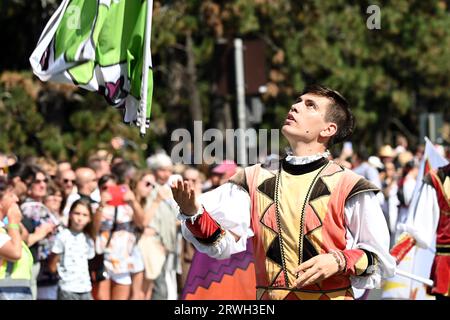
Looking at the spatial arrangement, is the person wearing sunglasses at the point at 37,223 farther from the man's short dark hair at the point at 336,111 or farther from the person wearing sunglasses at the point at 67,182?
the man's short dark hair at the point at 336,111

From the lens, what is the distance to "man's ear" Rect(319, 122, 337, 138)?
600 centimetres

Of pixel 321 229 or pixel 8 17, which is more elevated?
pixel 8 17

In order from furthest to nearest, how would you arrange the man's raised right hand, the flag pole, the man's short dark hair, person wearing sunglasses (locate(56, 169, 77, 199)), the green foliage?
the green foliage
person wearing sunglasses (locate(56, 169, 77, 199))
the man's short dark hair
the flag pole
the man's raised right hand

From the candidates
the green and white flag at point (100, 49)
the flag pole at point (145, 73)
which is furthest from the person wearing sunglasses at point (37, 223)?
the flag pole at point (145, 73)

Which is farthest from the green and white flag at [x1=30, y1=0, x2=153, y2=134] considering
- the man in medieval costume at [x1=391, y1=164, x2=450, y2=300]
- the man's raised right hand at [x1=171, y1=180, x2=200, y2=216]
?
the man in medieval costume at [x1=391, y1=164, x2=450, y2=300]

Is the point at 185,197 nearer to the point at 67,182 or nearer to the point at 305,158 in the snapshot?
the point at 305,158

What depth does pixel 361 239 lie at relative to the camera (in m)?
5.85

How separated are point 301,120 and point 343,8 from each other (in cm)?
2279

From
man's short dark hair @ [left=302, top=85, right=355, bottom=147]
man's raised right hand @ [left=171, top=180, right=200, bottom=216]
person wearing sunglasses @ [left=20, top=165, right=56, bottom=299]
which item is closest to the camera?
man's raised right hand @ [left=171, top=180, right=200, bottom=216]

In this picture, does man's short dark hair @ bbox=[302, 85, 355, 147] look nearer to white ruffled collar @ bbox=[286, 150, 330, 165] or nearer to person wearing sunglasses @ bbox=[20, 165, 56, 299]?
white ruffled collar @ bbox=[286, 150, 330, 165]

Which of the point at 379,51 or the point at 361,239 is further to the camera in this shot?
the point at 379,51

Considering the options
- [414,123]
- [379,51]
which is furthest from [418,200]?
[414,123]

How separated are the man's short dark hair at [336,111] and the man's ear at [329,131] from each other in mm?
20

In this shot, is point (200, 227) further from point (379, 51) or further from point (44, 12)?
point (379, 51)
